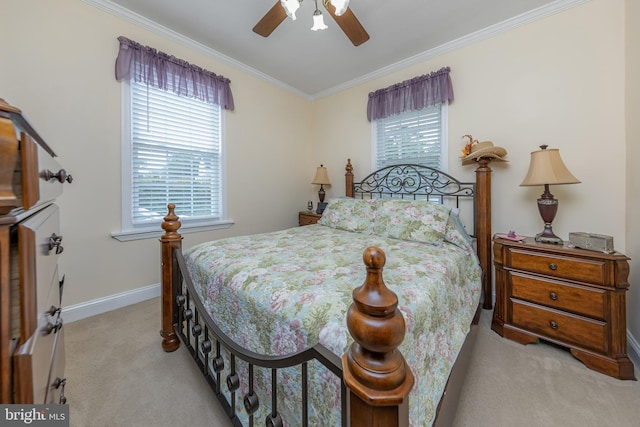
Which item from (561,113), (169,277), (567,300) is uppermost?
(561,113)

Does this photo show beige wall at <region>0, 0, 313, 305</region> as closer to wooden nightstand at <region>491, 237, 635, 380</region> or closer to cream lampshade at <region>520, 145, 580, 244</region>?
wooden nightstand at <region>491, 237, 635, 380</region>

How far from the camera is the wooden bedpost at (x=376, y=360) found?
0.45 metres

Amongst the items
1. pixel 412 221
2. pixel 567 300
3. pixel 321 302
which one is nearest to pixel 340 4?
pixel 412 221

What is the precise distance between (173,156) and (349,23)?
2191 mm

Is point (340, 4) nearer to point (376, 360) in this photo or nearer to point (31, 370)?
point (376, 360)

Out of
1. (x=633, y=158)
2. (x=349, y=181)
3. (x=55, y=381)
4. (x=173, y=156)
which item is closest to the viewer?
(x=55, y=381)

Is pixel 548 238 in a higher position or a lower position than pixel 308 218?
lower

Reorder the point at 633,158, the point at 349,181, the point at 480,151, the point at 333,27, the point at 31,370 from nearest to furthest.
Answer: the point at 31,370
the point at 633,158
the point at 480,151
the point at 333,27
the point at 349,181

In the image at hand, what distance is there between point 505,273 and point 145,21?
4029 millimetres

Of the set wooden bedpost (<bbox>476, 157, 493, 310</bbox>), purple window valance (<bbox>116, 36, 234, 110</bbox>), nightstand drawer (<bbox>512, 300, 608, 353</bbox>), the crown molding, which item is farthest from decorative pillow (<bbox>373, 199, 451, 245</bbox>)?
purple window valance (<bbox>116, 36, 234, 110</bbox>)

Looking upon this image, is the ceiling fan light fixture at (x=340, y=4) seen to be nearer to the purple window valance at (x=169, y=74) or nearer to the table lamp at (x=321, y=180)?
the purple window valance at (x=169, y=74)

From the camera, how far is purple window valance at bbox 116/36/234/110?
89.9 inches

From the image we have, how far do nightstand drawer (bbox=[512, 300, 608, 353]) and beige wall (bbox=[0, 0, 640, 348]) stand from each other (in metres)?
0.44

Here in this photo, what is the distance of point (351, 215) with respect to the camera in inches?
102
